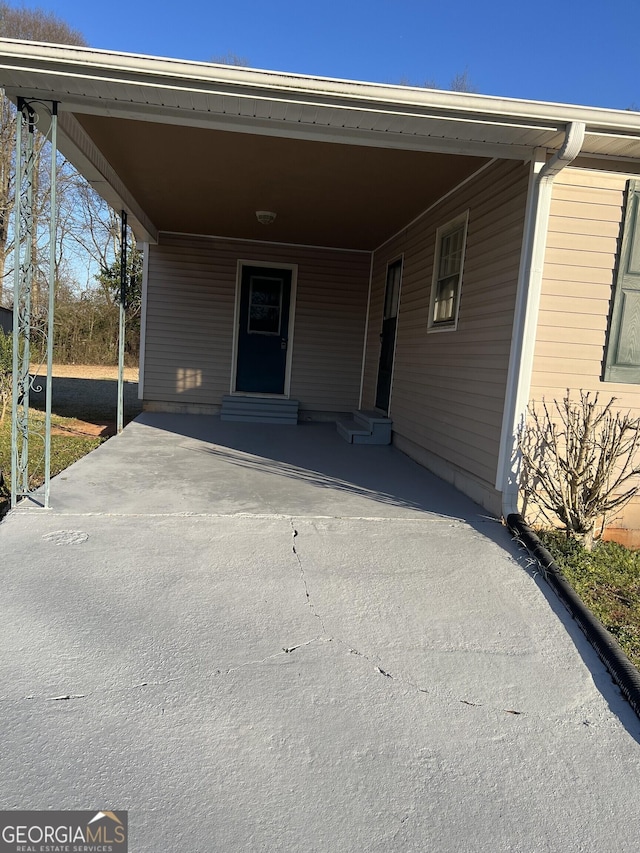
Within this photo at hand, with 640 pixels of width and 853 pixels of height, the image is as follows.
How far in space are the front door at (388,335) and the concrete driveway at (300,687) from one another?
381 centimetres

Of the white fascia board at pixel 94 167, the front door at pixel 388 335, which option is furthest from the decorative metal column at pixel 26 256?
the front door at pixel 388 335

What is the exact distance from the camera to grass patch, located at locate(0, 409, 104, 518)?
16.0 feet

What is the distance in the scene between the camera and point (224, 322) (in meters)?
8.62

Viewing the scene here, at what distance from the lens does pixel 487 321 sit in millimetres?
4488

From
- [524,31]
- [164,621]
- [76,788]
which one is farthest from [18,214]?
[524,31]

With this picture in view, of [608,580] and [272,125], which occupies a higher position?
[272,125]

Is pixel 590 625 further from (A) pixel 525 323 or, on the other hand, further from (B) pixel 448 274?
(B) pixel 448 274

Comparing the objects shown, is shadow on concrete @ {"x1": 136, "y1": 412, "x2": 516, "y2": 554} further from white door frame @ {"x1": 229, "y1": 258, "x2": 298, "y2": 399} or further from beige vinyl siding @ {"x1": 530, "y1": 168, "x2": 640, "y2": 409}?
beige vinyl siding @ {"x1": 530, "y1": 168, "x2": 640, "y2": 409}

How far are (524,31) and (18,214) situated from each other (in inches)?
607

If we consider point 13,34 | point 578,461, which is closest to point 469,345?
point 578,461

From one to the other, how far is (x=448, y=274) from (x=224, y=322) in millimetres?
4069

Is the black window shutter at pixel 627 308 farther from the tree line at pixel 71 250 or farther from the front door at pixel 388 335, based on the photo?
the tree line at pixel 71 250

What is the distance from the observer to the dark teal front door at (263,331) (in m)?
8.69

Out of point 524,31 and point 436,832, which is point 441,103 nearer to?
point 436,832
